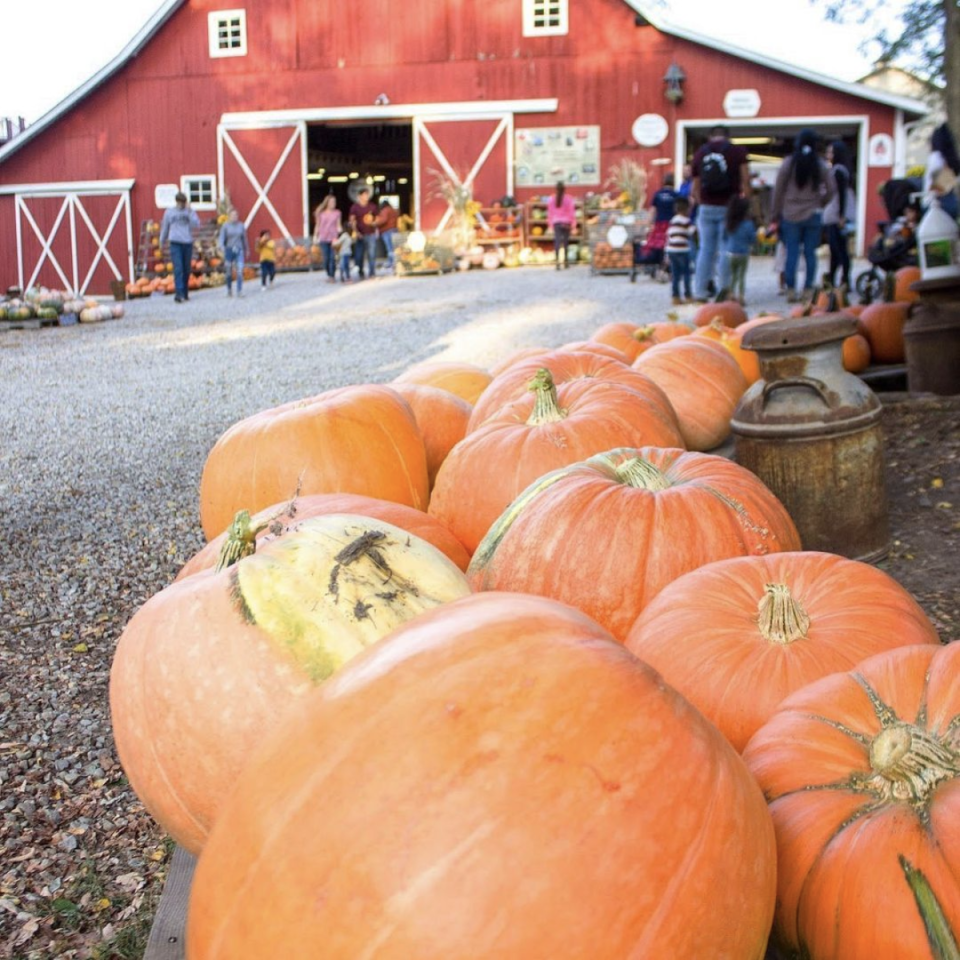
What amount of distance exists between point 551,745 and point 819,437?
2749mm

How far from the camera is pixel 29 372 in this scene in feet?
34.8

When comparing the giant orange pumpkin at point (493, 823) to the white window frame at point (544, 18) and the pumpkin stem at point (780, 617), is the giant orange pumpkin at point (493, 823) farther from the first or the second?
the white window frame at point (544, 18)

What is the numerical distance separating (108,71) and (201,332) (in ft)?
47.2

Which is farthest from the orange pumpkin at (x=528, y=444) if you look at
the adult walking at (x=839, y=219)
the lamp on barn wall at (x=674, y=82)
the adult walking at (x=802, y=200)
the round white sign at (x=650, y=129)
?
the round white sign at (x=650, y=129)

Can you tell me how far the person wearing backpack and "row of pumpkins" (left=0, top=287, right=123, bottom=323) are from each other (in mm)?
8676

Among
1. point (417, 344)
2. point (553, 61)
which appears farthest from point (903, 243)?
point (553, 61)

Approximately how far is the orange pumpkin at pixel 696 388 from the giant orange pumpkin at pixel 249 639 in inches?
119

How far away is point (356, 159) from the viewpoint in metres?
31.0

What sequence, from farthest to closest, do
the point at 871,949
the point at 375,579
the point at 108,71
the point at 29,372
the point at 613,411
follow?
1. the point at 108,71
2. the point at 29,372
3. the point at 613,411
4. the point at 375,579
5. the point at 871,949

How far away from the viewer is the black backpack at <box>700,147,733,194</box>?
38.1ft

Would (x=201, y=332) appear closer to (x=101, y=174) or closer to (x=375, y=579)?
(x=375, y=579)

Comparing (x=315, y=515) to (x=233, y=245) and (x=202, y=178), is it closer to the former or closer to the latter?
(x=233, y=245)

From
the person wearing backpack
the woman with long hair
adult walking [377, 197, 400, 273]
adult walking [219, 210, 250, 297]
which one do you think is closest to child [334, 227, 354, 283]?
adult walking [219, 210, 250, 297]

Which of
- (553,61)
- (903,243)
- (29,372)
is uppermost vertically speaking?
(553,61)
